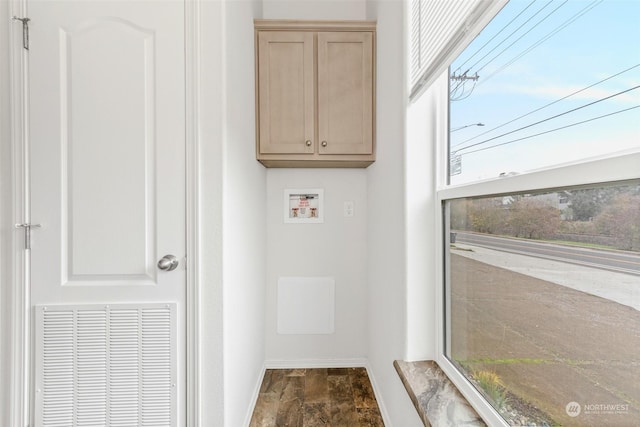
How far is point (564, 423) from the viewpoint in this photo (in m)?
0.68

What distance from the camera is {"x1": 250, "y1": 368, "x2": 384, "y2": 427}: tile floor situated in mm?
1715

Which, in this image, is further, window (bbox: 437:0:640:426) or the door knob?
the door knob

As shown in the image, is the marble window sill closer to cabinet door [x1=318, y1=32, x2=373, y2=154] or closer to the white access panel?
the white access panel

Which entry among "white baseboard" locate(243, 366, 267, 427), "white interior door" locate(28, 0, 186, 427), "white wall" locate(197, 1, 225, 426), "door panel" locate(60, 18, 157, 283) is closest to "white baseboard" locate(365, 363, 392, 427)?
"white baseboard" locate(243, 366, 267, 427)

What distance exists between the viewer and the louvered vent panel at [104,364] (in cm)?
125

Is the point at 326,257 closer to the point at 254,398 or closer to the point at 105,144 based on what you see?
the point at 254,398

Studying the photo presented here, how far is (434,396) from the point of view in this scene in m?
1.07

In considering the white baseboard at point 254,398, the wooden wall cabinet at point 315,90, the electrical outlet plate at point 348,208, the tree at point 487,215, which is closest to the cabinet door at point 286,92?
the wooden wall cabinet at point 315,90

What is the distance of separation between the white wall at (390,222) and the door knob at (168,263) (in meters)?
1.01

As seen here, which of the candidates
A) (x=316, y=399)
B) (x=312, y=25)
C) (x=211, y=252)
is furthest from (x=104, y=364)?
(x=312, y=25)

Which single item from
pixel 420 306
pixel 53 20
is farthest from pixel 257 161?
pixel 420 306

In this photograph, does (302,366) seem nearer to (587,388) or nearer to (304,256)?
(304,256)

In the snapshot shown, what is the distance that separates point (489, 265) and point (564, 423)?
0.42 m

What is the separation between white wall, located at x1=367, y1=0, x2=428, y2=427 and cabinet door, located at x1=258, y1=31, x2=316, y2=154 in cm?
46
